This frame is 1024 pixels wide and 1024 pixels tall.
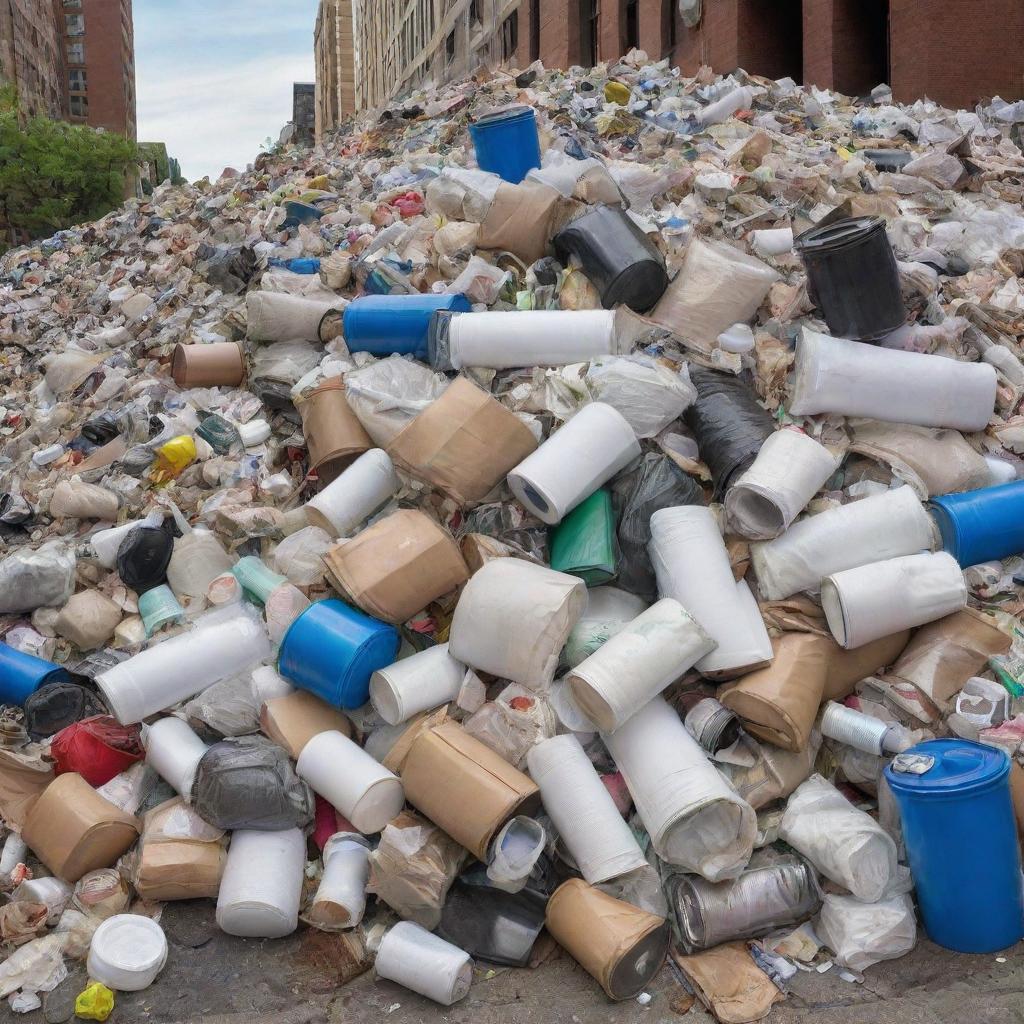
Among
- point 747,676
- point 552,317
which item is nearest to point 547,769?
point 747,676

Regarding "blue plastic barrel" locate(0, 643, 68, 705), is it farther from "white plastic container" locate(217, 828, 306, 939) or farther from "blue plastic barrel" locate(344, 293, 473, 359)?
"blue plastic barrel" locate(344, 293, 473, 359)

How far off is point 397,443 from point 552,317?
85cm

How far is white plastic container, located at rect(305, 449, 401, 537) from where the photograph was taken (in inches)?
138

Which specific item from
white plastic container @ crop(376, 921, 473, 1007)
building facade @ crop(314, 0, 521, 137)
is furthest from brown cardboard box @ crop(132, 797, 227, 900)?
building facade @ crop(314, 0, 521, 137)

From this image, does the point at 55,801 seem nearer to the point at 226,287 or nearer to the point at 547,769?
the point at 547,769

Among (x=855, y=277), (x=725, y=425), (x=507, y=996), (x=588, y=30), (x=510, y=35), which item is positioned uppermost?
(x=510, y=35)

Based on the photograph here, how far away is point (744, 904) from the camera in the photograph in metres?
2.54

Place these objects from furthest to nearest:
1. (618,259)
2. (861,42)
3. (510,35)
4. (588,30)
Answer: (510,35) → (588,30) → (861,42) → (618,259)

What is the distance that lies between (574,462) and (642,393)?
44 centimetres

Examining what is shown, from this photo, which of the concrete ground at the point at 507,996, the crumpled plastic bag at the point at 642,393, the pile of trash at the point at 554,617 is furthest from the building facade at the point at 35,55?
the concrete ground at the point at 507,996

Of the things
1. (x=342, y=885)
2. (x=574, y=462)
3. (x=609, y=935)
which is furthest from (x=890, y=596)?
(x=342, y=885)

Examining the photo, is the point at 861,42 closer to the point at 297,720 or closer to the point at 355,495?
the point at 355,495

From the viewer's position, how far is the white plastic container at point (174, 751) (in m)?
2.94

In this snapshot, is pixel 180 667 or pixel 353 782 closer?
pixel 353 782
